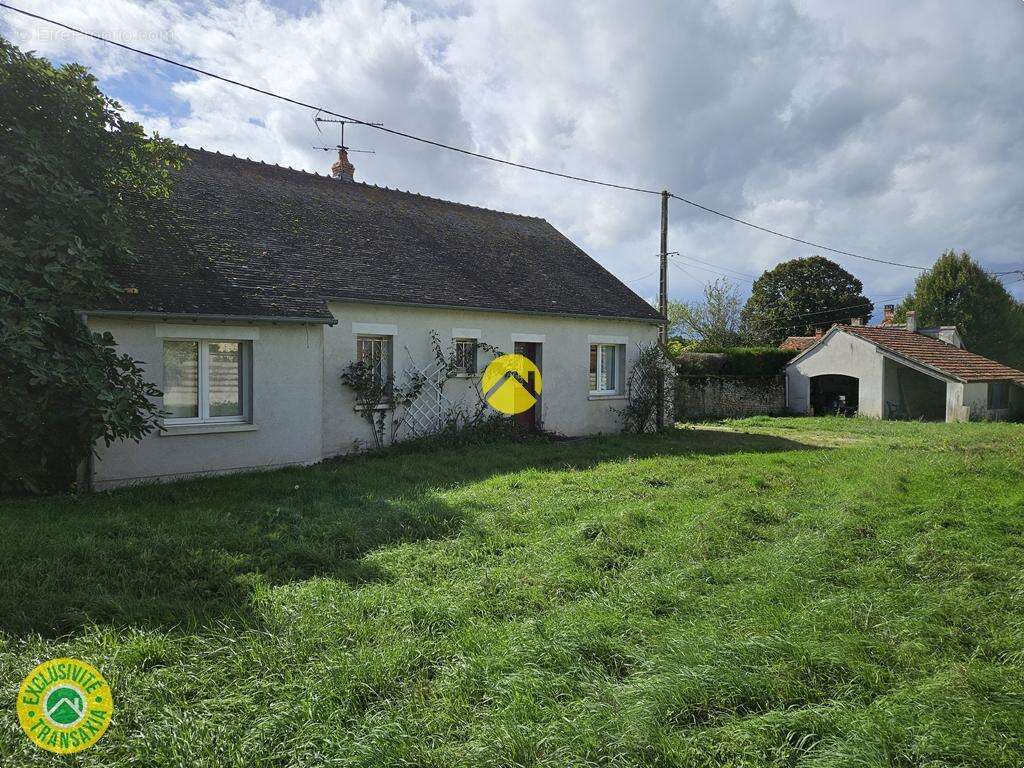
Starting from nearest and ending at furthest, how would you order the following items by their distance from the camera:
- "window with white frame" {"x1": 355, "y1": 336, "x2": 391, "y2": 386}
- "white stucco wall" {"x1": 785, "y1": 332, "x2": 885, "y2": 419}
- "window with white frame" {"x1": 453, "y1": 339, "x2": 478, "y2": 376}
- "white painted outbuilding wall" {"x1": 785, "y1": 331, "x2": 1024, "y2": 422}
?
"window with white frame" {"x1": 355, "y1": 336, "x2": 391, "y2": 386} < "window with white frame" {"x1": 453, "y1": 339, "x2": 478, "y2": 376} < "white painted outbuilding wall" {"x1": 785, "y1": 331, "x2": 1024, "y2": 422} < "white stucco wall" {"x1": 785, "y1": 332, "x2": 885, "y2": 419}

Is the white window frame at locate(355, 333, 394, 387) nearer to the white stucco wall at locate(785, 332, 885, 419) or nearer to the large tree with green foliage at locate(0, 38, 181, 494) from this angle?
the large tree with green foliage at locate(0, 38, 181, 494)

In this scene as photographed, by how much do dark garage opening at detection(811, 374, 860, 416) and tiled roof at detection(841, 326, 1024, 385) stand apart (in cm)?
188

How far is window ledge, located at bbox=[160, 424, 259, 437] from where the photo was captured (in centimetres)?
931

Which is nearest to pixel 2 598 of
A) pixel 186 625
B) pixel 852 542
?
pixel 186 625

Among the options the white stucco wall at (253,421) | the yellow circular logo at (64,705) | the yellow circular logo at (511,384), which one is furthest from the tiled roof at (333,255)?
the yellow circular logo at (64,705)

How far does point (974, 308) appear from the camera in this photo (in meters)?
37.3

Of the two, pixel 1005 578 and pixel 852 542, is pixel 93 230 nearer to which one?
pixel 852 542

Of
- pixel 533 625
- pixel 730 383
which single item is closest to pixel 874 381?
pixel 730 383

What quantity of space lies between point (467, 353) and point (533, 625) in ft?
33.0

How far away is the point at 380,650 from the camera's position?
12.3ft

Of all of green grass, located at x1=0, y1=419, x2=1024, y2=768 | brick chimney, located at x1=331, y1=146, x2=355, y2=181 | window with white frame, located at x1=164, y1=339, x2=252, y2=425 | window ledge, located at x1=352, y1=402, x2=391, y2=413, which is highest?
brick chimney, located at x1=331, y1=146, x2=355, y2=181

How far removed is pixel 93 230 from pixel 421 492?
18.6 ft

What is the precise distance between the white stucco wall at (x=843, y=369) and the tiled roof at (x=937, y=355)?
0.46 metres

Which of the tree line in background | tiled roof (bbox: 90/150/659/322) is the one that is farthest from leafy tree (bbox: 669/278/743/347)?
tiled roof (bbox: 90/150/659/322)
